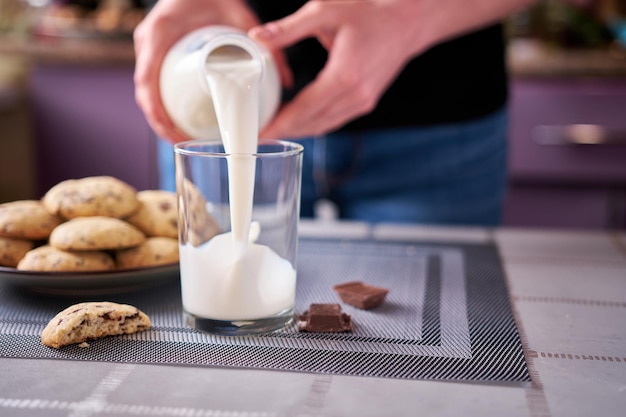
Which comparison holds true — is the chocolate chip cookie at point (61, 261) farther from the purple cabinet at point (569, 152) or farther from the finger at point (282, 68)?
the purple cabinet at point (569, 152)

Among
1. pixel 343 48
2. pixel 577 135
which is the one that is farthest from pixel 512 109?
pixel 343 48

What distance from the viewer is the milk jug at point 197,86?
0.72 m

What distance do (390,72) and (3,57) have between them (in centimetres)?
156

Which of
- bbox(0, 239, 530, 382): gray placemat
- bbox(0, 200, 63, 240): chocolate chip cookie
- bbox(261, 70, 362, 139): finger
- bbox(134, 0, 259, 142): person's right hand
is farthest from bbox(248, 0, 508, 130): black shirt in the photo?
bbox(0, 200, 63, 240): chocolate chip cookie

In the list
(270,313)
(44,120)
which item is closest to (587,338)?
(270,313)

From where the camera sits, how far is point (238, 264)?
2.07ft

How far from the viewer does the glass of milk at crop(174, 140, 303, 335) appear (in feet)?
2.06

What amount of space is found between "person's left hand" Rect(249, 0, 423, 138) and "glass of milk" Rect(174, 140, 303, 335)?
0.64ft

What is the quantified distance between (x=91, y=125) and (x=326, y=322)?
5.37 ft

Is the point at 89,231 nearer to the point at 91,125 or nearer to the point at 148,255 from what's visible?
the point at 148,255

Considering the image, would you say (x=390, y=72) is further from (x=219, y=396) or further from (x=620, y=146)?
(x=620, y=146)

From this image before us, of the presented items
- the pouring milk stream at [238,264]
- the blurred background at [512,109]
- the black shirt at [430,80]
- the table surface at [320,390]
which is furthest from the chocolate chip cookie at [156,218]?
the blurred background at [512,109]

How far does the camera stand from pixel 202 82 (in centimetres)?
Answer: 70

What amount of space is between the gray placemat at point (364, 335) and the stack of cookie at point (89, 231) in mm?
38
